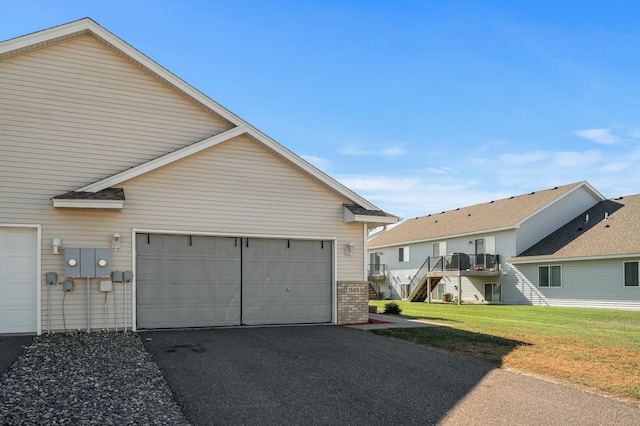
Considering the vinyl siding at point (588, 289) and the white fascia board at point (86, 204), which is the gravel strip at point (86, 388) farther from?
the vinyl siding at point (588, 289)

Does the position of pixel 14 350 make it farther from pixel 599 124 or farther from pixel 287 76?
pixel 599 124

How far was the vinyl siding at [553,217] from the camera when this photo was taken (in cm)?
2947

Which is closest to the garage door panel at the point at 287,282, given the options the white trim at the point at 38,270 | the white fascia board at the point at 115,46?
the white fascia board at the point at 115,46

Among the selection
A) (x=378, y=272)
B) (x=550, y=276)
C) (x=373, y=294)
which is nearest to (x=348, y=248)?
(x=550, y=276)

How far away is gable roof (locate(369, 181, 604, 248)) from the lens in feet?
97.9

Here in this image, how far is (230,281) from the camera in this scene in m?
13.7

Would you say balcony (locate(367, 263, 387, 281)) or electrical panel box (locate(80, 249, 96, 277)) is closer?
electrical panel box (locate(80, 249, 96, 277))

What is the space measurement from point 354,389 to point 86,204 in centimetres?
775

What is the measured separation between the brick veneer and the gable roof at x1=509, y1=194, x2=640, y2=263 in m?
14.4

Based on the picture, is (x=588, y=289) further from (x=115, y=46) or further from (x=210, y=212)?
(x=115, y=46)

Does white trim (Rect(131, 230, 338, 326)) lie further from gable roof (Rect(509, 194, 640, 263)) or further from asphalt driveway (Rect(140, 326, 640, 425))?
gable roof (Rect(509, 194, 640, 263))

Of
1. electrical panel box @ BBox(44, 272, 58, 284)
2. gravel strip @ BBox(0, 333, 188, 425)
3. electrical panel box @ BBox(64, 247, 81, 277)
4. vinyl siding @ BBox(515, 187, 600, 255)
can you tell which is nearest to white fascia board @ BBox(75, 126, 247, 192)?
electrical panel box @ BBox(64, 247, 81, 277)

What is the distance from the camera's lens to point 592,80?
18.1 metres

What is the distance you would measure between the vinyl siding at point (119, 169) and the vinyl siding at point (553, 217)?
17.8m
